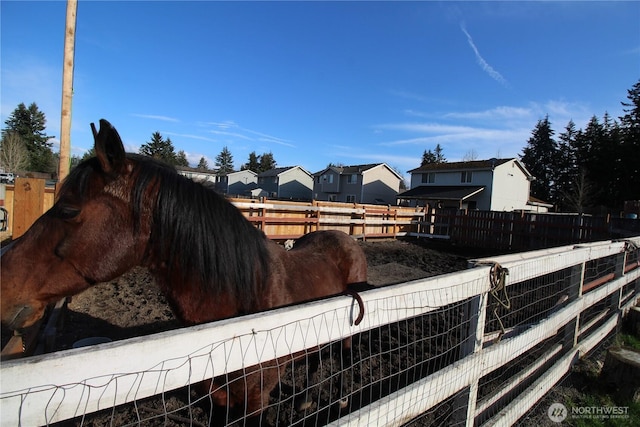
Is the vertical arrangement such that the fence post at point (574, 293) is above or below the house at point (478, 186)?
below

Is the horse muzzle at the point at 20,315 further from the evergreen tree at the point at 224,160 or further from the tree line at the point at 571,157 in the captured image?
the evergreen tree at the point at 224,160

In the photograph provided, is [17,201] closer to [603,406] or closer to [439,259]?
[603,406]

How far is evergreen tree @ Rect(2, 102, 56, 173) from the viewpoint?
143ft

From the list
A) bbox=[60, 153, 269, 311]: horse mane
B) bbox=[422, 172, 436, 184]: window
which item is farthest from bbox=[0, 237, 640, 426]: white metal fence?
bbox=[422, 172, 436, 184]: window

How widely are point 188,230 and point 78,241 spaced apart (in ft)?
1.35

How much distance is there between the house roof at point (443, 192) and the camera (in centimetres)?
2795

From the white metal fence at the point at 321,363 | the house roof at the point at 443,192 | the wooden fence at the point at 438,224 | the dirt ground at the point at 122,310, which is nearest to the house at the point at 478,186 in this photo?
the house roof at the point at 443,192

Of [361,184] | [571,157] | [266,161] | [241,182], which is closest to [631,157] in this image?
[571,157]

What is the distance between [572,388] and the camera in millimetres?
3105

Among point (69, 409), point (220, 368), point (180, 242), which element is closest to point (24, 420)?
point (69, 409)

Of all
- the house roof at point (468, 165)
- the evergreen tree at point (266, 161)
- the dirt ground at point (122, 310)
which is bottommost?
the dirt ground at point (122, 310)

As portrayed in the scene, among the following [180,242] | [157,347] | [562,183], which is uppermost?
[562,183]

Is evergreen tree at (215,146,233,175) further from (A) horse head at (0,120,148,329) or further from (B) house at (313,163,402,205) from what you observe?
(A) horse head at (0,120,148,329)

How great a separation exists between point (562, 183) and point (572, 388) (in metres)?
46.4
